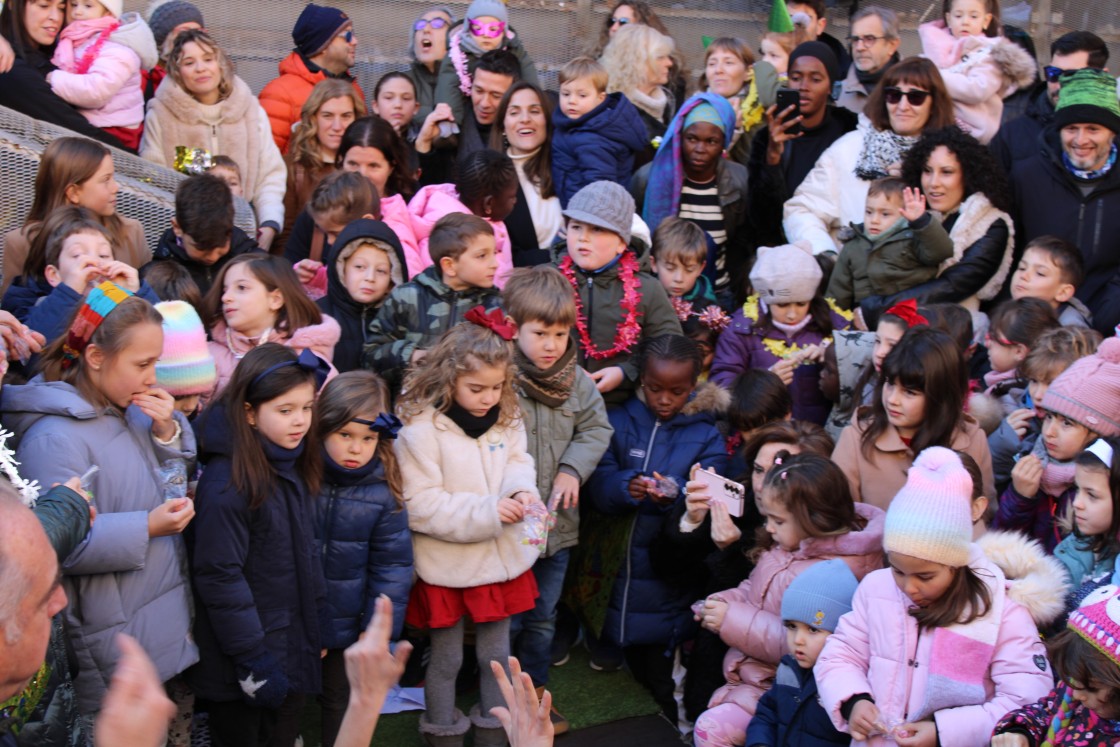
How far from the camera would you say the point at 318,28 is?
7152 millimetres

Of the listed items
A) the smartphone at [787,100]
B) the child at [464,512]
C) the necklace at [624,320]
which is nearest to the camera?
the child at [464,512]

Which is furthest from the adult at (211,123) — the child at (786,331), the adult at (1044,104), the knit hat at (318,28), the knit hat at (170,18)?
the adult at (1044,104)

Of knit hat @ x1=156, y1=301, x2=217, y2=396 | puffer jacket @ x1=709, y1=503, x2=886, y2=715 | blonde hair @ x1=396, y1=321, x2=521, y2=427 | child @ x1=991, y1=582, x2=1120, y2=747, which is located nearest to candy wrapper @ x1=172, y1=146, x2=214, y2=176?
knit hat @ x1=156, y1=301, x2=217, y2=396

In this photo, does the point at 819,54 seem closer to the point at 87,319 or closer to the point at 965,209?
the point at 965,209

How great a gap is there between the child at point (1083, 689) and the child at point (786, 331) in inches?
93.1

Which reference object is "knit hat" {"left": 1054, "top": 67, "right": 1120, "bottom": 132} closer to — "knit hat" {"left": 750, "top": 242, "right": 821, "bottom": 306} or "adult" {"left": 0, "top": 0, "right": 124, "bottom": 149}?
"knit hat" {"left": 750, "top": 242, "right": 821, "bottom": 306}

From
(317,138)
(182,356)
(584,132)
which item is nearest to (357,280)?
(182,356)

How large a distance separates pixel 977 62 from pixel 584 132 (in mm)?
2480

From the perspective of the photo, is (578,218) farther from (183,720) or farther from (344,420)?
(183,720)

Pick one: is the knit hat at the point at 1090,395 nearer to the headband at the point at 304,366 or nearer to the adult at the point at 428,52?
the headband at the point at 304,366

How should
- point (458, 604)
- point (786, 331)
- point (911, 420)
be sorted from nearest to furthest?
point (458, 604), point (911, 420), point (786, 331)

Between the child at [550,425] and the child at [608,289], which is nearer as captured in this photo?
the child at [550,425]

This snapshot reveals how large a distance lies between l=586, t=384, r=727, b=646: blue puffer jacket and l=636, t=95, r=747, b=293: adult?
4.77ft

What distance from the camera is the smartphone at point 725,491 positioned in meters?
4.61
